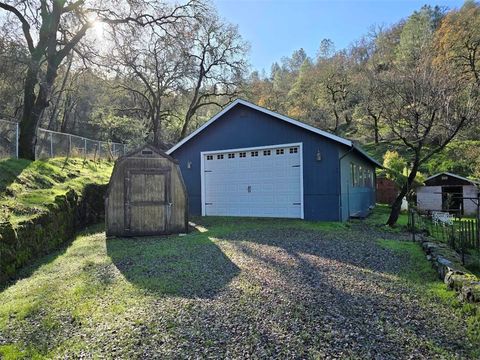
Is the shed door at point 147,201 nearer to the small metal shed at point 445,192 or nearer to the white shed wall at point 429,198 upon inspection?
the small metal shed at point 445,192

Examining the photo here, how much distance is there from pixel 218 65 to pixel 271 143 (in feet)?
50.7

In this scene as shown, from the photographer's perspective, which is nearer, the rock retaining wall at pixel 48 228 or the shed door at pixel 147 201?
the rock retaining wall at pixel 48 228

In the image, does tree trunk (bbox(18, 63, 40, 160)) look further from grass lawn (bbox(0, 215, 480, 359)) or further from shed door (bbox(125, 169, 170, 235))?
grass lawn (bbox(0, 215, 480, 359))

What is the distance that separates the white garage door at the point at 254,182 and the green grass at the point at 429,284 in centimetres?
453

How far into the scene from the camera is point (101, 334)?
3.83 metres

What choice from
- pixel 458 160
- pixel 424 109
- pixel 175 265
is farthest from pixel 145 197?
pixel 458 160

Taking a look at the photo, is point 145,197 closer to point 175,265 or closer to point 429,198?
point 175,265

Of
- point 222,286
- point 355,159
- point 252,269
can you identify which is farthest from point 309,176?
point 222,286

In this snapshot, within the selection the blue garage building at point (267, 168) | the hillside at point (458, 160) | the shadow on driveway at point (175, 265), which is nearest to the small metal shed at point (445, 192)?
the hillside at point (458, 160)

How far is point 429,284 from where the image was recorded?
5.35 m

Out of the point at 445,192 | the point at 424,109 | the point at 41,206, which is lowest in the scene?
the point at 445,192

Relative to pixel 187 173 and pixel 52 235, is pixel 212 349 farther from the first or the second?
pixel 187 173

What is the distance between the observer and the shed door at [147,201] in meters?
9.84

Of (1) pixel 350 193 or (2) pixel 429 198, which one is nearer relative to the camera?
(1) pixel 350 193
